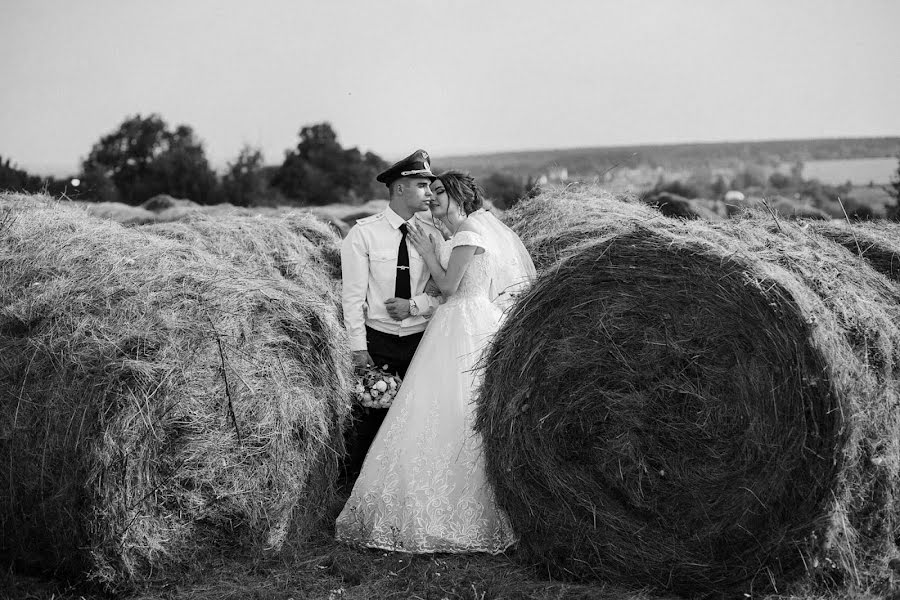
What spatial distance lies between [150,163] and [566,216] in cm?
1387

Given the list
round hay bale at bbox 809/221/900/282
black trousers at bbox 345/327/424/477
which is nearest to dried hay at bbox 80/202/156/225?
black trousers at bbox 345/327/424/477

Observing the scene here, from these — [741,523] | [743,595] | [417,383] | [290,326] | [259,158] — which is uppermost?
[259,158]

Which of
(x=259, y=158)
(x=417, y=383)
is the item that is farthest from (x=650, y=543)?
(x=259, y=158)

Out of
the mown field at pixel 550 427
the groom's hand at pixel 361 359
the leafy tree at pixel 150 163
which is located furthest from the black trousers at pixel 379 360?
the leafy tree at pixel 150 163

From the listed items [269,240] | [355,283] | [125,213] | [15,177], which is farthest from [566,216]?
[15,177]

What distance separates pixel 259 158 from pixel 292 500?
1444 centimetres

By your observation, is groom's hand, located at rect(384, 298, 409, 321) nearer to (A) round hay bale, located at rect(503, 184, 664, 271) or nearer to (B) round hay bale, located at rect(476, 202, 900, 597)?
(A) round hay bale, located at rect(503, 184, 664, 271)

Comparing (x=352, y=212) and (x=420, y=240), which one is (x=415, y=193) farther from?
(x=352, y=212)

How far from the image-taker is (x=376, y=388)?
5.77 meters

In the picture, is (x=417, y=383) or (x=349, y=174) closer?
(x=417, y=383)

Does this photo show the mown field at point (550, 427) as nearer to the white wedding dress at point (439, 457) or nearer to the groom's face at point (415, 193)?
the white wedding dress at point (439, 457)

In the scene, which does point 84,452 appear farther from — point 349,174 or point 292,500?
point 349,174

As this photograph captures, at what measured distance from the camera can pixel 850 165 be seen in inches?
758

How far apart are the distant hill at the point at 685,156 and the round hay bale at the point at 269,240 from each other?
1252cm
